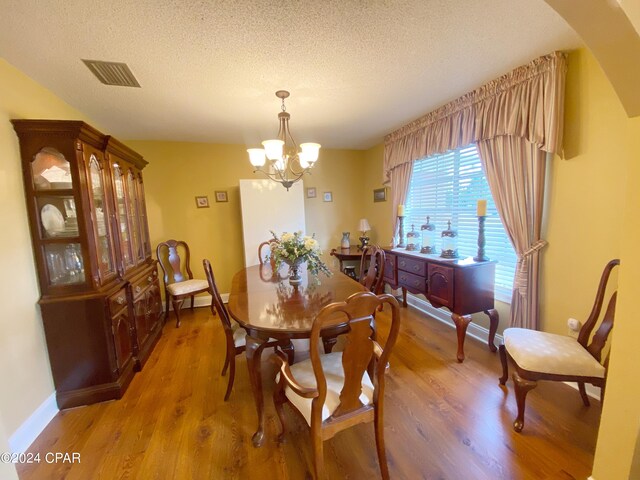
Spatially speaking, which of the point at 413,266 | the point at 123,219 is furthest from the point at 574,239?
the point at 123,219

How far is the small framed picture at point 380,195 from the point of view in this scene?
4004mm

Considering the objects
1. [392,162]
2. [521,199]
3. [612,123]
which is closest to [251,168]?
[392,162]

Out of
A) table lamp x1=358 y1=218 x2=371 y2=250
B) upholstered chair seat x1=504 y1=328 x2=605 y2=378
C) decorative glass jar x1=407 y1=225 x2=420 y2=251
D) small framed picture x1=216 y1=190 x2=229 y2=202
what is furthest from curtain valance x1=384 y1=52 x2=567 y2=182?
small framed picture x1=216 y1=190 x2=229 y2=202

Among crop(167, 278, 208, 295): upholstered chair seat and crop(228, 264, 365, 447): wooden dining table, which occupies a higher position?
crop(228, 264, 365, 447): wooden dining table

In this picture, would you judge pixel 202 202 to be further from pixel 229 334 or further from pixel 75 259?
pixel 229 334

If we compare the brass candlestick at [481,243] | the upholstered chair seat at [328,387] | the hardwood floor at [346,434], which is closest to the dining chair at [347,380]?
the upholstered chair seat at [328,387]

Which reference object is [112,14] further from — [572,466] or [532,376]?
[572,466]

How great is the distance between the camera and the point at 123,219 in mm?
2561

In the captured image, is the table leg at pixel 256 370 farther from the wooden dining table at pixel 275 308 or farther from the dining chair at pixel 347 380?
the dining chair at pixel 347 380

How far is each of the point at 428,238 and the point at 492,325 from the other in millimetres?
1110

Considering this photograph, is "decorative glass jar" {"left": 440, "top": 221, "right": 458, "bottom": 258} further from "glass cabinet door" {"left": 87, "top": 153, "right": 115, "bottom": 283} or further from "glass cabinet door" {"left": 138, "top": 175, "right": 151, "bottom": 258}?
"glass cabinet door" {"left": 138, "top": 175, "right": 151, "bottom": 258}

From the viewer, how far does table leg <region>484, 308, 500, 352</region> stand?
2.32 metres

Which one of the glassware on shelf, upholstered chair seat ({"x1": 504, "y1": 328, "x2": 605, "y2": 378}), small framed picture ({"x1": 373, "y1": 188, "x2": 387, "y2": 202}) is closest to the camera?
upholstered chair seat ({"x1": 504, "y1": 328, "x2": 605, "y2": 378})

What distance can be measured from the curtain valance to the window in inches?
9.4
